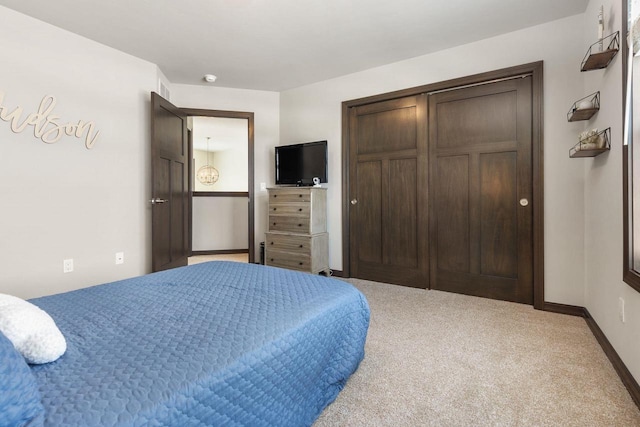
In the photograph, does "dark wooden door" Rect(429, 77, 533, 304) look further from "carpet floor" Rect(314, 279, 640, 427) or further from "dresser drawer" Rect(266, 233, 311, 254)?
"dresser drawer" Rect(266, 233, 311, 254)

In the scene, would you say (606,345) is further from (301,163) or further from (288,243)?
(301,163)

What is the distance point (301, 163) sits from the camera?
4137 mm

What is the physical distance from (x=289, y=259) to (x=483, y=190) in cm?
224

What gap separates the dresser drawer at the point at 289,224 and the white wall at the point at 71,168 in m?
1.43

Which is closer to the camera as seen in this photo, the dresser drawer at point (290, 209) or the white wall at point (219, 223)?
the dresser drawer at point (290, 209)

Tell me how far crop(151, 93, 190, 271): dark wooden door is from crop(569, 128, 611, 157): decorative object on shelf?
12.3 ft

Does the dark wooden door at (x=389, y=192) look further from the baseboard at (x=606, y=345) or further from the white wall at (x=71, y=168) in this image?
the white wall at (x=71, y=168)

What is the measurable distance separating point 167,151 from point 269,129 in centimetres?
143

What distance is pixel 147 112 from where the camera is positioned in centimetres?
359

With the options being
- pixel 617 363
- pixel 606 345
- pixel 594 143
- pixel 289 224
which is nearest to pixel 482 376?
pixel 617 363

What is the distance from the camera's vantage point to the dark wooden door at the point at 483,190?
2900 millimetres

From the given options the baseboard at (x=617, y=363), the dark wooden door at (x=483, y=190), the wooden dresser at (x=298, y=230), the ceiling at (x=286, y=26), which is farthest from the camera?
the wooden dresser at (x=298, y=230)

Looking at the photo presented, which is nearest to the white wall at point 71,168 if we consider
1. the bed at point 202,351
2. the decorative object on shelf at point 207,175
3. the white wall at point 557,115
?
the bed at point 202,351

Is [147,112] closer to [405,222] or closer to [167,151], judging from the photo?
[167,151]
